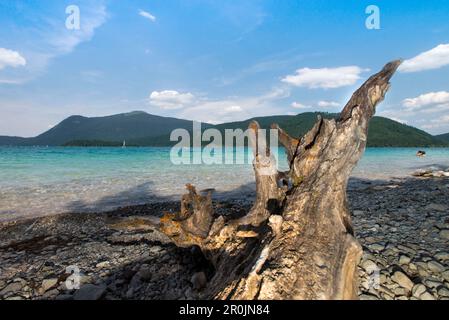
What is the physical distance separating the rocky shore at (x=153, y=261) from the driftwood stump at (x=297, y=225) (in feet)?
2.34

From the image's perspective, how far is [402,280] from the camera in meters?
3.82

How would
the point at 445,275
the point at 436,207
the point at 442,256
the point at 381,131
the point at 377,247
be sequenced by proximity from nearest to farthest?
the point at 445,275
the point at 442,256
the point at 377,247
the point at 436,207
the point at 381,131

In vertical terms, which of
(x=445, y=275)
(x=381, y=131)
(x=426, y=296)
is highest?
(x=381, y=131)

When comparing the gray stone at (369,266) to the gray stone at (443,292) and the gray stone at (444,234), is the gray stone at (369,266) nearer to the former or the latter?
the gray stone at (443,292)

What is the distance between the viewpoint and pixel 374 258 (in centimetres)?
436

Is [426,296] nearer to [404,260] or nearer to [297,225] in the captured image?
[404,260]

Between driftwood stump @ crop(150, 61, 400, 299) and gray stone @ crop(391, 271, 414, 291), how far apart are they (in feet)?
3.25

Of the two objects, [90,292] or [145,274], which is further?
[145,274]

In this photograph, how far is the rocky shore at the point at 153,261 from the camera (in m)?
3.98

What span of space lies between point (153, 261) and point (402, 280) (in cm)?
431

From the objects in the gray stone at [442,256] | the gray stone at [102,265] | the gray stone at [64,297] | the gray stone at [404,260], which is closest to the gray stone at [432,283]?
the gray stone at [404,260]

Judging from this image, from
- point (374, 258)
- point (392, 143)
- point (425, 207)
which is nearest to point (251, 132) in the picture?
point (374, 258)

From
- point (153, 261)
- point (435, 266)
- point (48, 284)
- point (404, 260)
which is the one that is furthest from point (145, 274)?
point (435, 266)
